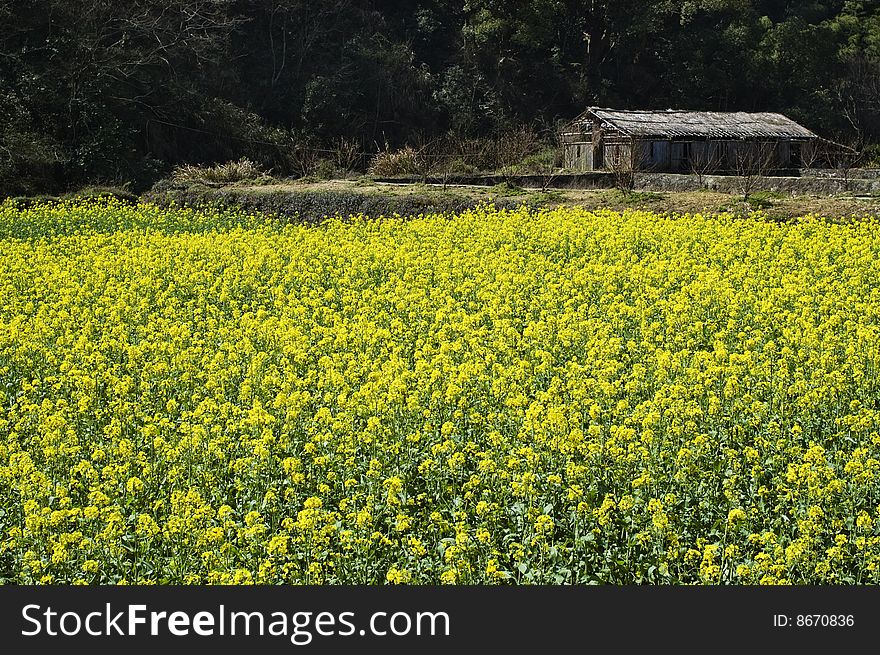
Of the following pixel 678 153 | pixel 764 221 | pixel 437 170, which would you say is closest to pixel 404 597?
pixel 764 221

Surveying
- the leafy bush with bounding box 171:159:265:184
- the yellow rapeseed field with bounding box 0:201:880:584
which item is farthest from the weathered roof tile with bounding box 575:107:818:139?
the yellow rapeseed field with bounding box 0:201:880:584

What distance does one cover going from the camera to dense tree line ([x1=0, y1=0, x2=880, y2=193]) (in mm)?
32250

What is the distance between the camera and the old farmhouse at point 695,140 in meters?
30.0

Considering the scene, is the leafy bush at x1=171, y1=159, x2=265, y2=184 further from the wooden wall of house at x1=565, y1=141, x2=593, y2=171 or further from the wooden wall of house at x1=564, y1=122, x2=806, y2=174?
the wooden wall of house at x1=565, y1=141, x2=593, y2=171

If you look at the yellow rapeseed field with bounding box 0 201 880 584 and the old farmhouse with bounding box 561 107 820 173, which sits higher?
the old farmhouse with bounding box 561 107 820 173

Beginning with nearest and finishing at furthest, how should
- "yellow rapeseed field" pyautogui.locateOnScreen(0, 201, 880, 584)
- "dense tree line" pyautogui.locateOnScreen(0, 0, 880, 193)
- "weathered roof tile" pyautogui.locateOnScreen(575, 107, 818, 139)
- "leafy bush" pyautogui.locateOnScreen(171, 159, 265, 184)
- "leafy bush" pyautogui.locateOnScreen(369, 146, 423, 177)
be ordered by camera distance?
1. "yellow rapeseed field" pyautogui.locateOnScreen(0, 201, 880, 584)
2. "leafy bush" pyautogui.locateOnScreen(171, 159, 265, 184)
3. "leafy bush" pyautogui.locateOnScreen(369, 146, 423, 177)
4. "weathered roof tile" pyautogui.locateOnScreen(575, 107, 818, 139)
5. "dense tree line" pyautogui.locateOnScreen(0, 0, 880, 193)

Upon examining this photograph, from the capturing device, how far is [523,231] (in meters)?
15.6

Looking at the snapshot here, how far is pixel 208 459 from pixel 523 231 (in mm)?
9937

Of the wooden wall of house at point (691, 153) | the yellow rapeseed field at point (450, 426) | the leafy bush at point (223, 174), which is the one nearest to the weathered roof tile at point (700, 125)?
the wooden wall of house at point (691, 153)

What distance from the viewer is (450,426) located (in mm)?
6238

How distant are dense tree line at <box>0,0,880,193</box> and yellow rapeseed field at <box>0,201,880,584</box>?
21054 mm

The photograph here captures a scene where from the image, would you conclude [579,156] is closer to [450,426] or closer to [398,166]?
[398,166]

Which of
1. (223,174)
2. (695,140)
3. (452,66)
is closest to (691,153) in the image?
(695,140)

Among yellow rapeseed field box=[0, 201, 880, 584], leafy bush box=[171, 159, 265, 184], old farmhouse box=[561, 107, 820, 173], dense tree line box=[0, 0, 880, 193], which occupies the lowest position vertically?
yellow rapeseed field box=[0, 201, 880, 584]
